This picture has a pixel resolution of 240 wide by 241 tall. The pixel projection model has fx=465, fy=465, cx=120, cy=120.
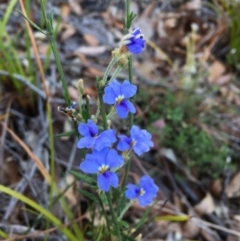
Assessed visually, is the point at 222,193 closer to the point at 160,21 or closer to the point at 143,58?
the point at 143,58

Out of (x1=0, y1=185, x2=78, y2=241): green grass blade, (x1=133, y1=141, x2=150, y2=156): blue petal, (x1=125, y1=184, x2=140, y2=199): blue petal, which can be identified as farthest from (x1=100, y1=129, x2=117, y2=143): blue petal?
→ (x1=0, y1=185, x2=78, y2=241): green grass blade

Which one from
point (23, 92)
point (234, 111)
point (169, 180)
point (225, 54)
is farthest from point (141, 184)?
point (225, 54)

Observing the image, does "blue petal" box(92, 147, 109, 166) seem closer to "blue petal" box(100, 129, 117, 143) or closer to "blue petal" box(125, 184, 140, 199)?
"blue petal" box(100, 129, 117, 143)

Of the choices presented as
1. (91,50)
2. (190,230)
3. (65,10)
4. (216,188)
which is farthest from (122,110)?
(65,10)

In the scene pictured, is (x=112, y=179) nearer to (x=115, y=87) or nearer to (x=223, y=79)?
(x=115, y=87)

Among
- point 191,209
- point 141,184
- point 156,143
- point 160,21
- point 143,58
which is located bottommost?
point 191,209

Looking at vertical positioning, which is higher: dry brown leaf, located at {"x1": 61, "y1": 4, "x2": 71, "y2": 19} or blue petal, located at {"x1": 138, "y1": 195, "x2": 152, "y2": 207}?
dry brown leaf, located at {"x1": 61, "y1": 4, "x2": 71, "y2": 19}
